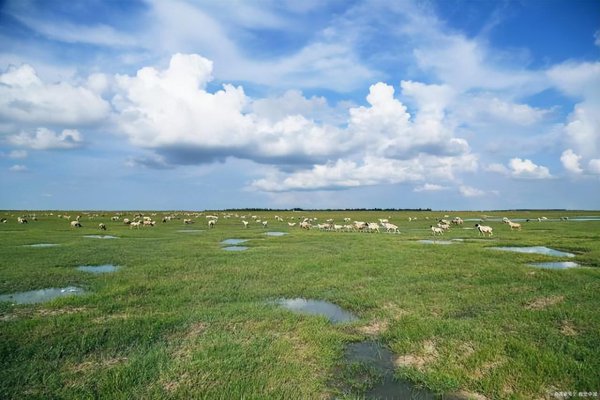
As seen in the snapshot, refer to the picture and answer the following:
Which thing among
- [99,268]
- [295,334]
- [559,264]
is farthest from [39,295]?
[559,264]

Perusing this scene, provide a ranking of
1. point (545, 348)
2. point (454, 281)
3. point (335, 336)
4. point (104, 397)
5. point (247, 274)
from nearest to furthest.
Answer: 1. point (104, 397)
2. point (545, 348)
3. point (335, 336)
4. point (454, 281)
5. point (247, 274)

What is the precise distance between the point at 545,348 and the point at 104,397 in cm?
989

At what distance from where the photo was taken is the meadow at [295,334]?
7.42 m

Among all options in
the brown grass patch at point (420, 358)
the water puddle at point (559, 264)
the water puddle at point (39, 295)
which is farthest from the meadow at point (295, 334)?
the water puddle at point (559, 264)

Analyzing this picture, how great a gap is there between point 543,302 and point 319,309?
795 cm

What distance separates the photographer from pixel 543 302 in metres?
12.8

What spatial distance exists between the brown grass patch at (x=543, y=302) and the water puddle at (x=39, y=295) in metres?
17.5

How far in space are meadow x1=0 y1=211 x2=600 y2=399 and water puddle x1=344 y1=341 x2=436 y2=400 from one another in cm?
9

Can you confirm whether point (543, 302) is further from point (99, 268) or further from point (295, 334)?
point (99, 268)

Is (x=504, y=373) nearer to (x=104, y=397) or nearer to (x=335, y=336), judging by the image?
(x=335, y=336)

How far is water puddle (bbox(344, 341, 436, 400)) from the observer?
732 cm

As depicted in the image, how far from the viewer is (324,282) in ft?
55.9

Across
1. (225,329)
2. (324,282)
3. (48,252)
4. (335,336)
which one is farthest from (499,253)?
(48,252)

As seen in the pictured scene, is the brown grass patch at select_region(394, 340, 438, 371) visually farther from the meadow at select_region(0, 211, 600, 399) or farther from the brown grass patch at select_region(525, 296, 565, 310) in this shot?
the brown grass patch at select_region(525, 296, 565, 310)
